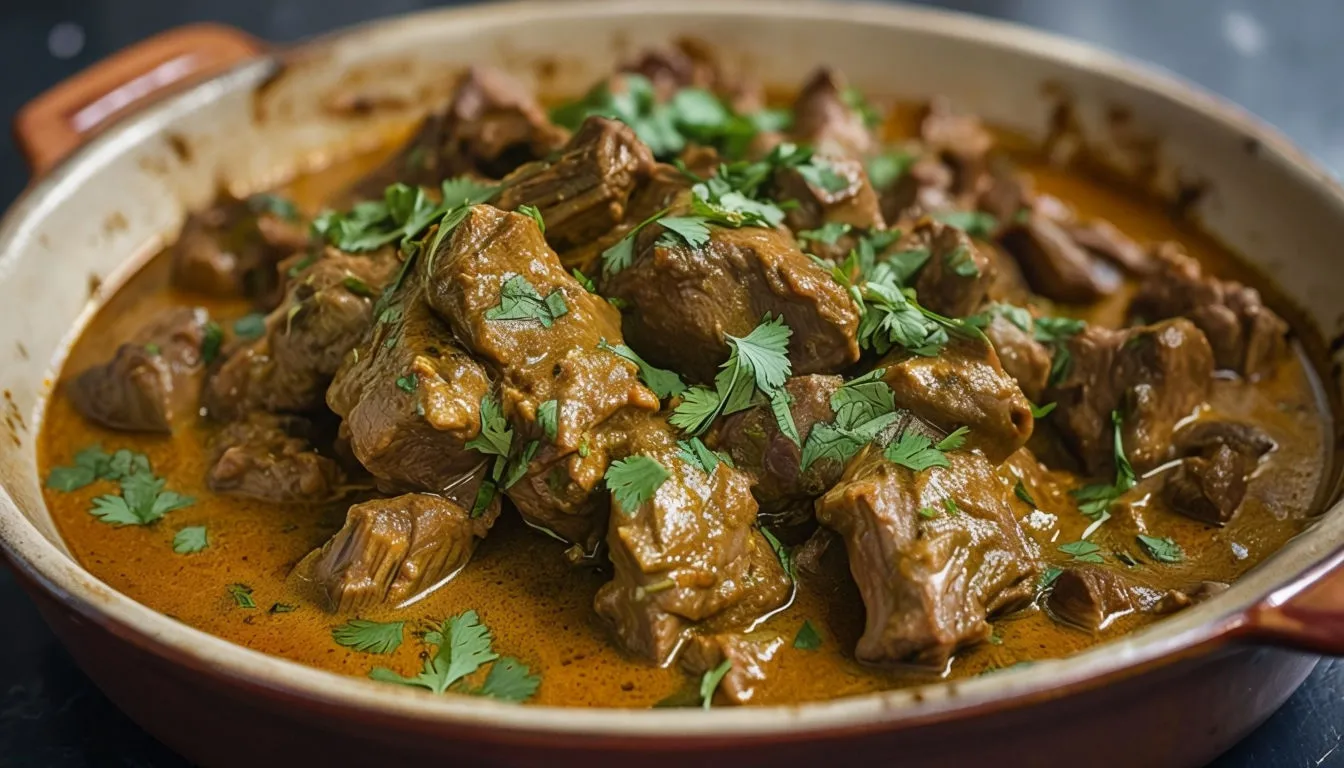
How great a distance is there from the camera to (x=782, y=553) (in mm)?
3488

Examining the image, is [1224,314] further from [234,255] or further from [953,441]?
[234,255]

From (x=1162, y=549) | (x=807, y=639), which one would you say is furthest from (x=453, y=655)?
(x=1162, y=549)

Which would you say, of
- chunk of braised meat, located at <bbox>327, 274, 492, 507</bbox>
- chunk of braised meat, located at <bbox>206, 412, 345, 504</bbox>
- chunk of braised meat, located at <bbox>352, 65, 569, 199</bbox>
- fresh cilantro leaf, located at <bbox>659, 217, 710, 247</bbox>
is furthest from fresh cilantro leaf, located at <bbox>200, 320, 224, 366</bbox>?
fresh cilantro leaf, located at <bbox>659, 217, 710, 247</bbox>

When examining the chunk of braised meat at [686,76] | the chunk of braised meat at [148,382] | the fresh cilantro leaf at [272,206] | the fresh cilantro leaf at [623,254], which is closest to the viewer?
the fresh cilantro leaf at [623,254]

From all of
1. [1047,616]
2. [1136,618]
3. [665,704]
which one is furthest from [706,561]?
[1136,618]

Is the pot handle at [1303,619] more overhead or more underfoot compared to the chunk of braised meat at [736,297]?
more underfoot

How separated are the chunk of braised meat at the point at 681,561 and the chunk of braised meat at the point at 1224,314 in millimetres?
1926

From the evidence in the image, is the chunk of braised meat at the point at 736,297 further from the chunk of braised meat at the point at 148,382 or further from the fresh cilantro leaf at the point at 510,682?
the chunk of braised meat at the point at 148,382

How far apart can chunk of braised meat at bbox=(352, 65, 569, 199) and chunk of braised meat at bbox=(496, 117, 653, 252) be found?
71 cm

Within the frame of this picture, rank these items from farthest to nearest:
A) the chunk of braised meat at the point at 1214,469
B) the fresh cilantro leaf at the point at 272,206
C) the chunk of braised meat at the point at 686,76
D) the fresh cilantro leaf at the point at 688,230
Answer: the chunk of braised meat at the point at 686,76 < the fresh cilantro leaf at the point at 272,206 < the chunk of braised meat at the point at 1214,469 < the fresh cilantro leaf at the point at 688,230

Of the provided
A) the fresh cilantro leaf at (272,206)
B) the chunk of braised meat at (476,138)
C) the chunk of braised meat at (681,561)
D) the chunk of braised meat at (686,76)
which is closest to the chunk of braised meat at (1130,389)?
the chunk of braised meat at (681,561)

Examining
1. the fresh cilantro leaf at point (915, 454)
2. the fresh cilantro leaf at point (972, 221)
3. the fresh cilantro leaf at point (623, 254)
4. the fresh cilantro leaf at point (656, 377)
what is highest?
the fresh cilantro leaf at point (623, 254)

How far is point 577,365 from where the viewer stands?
3.36 metres

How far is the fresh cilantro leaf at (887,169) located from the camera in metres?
5.10
